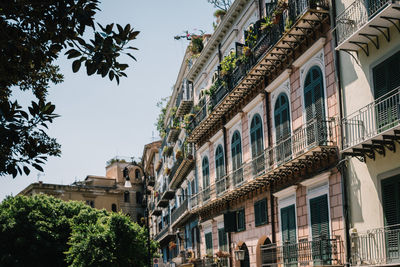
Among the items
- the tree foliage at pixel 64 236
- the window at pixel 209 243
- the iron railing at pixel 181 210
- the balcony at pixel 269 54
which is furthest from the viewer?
the iron railing at pixel 181 210

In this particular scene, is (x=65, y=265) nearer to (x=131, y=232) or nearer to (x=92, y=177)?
(x=131, y=232)

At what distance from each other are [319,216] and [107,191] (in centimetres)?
5541

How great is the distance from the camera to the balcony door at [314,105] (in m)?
17.5

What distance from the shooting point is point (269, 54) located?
2077 cm

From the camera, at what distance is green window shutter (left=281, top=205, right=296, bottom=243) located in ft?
66.1

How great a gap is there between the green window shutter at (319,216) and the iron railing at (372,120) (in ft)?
8.29

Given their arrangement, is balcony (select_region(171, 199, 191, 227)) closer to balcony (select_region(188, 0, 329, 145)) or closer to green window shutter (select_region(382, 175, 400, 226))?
balcony (select_region(188, 0, 329, 145))

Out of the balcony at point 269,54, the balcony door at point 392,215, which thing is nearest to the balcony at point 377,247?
the balcony door at point 392,215

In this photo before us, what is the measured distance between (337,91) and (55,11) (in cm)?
1130

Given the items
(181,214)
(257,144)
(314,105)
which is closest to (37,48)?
(314,105)

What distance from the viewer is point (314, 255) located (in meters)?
17.6

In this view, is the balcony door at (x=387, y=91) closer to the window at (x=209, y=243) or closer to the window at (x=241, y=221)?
the window at (x=241, y=221)

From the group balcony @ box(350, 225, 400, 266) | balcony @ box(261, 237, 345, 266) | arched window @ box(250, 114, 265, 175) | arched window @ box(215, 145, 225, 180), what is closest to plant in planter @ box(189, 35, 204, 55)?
arched window @ box(215, 145, 225, 180)

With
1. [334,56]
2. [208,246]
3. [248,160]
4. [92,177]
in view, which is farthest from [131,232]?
[92,177]
